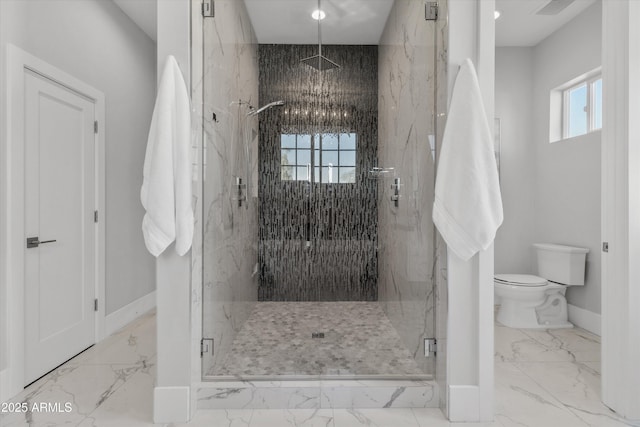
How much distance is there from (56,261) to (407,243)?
7.62ft

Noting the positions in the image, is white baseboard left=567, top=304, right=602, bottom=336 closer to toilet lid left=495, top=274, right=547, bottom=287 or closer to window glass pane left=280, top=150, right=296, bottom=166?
toilet lid left=495, top=274, right=547, bottom=287

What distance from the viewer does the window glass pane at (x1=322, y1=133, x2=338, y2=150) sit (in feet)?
7.42

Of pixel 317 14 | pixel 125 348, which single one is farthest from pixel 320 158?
pixel 125 348

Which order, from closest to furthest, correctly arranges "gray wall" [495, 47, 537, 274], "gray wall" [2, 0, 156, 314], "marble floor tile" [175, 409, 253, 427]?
"marble floor tile" [175, 409, 253, 427]
"gray wall" [2, 0, 156, 314]
"gray wall" [495, 47, 537, 274]

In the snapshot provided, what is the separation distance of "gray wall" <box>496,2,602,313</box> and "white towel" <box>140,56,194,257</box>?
3.22 meters

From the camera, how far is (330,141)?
226 centimetres

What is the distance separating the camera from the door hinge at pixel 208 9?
2.03m

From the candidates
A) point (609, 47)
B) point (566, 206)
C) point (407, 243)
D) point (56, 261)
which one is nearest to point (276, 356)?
point (407, 243)

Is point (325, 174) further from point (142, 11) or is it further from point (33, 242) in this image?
point (142, 11)

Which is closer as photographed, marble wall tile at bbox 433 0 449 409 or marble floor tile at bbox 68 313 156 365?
marble wall tile at bbox 433 0 449 409

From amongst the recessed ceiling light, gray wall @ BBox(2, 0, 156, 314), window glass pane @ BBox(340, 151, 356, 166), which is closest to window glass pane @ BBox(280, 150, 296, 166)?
window glass pane @ BBox(340, 151, 356, 166)

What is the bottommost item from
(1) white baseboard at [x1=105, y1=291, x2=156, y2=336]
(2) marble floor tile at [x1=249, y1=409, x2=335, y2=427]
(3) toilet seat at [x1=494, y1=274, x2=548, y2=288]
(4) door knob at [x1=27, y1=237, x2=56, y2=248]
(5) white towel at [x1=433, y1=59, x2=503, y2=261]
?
(2) marble floor tile at [x1=249, y1=409, x2=335, y2=427]

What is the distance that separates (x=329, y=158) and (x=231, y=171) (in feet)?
1.95

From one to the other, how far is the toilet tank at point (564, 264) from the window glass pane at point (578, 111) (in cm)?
111
